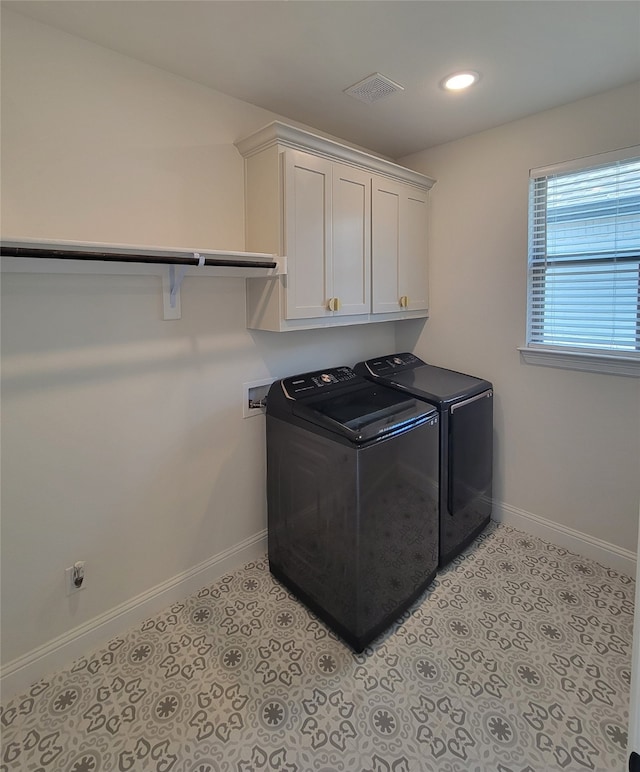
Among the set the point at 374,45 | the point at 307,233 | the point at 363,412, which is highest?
the point at 374,45

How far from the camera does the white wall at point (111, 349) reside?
1551 mm

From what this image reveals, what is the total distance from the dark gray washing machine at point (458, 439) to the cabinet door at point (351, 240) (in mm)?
507

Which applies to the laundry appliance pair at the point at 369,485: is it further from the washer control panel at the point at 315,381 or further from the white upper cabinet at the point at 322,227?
the white upper cabinet at the point at 322,227

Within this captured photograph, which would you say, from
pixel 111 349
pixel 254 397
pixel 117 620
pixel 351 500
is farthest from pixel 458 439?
pixel 117 620

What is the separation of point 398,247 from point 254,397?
4.23 ft

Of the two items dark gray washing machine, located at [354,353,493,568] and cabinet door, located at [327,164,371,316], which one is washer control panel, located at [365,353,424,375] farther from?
cabinet door, located at [327,164,371,316]

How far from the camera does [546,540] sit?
254 cm

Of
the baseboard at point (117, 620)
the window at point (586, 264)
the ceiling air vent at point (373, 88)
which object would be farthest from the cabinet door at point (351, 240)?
the baseboard at point (117, 620)

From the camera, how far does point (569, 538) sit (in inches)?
96.3

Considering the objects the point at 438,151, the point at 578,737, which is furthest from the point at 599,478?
the point at 438,151

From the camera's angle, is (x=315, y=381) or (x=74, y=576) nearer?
(x=74, y=576)

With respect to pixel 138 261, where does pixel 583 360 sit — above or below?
below

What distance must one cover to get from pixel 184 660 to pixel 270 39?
8.29 ft

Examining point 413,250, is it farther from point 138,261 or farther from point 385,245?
point 138,261
